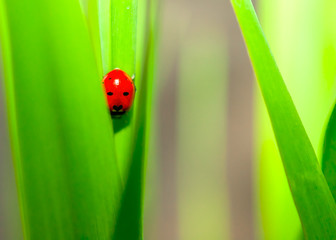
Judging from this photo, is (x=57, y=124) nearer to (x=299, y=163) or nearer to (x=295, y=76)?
(x=299, y=163)

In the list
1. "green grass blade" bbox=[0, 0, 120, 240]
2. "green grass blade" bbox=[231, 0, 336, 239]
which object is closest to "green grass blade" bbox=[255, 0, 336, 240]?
"green grass blade" bbox=[231, 0, 336, 239]

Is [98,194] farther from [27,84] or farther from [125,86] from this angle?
[125,86]

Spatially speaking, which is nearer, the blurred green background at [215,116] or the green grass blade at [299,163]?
the green grass blade at [299,163]

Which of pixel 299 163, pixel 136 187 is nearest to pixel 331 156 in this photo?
pixel 299 163

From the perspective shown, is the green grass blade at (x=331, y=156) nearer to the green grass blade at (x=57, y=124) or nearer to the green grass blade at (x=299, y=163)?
the green grass blade at (x=299, y=163)

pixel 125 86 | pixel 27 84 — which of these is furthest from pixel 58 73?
pixel 125 86

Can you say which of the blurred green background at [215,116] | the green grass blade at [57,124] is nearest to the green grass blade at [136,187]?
the green grass blade at [57,124]
